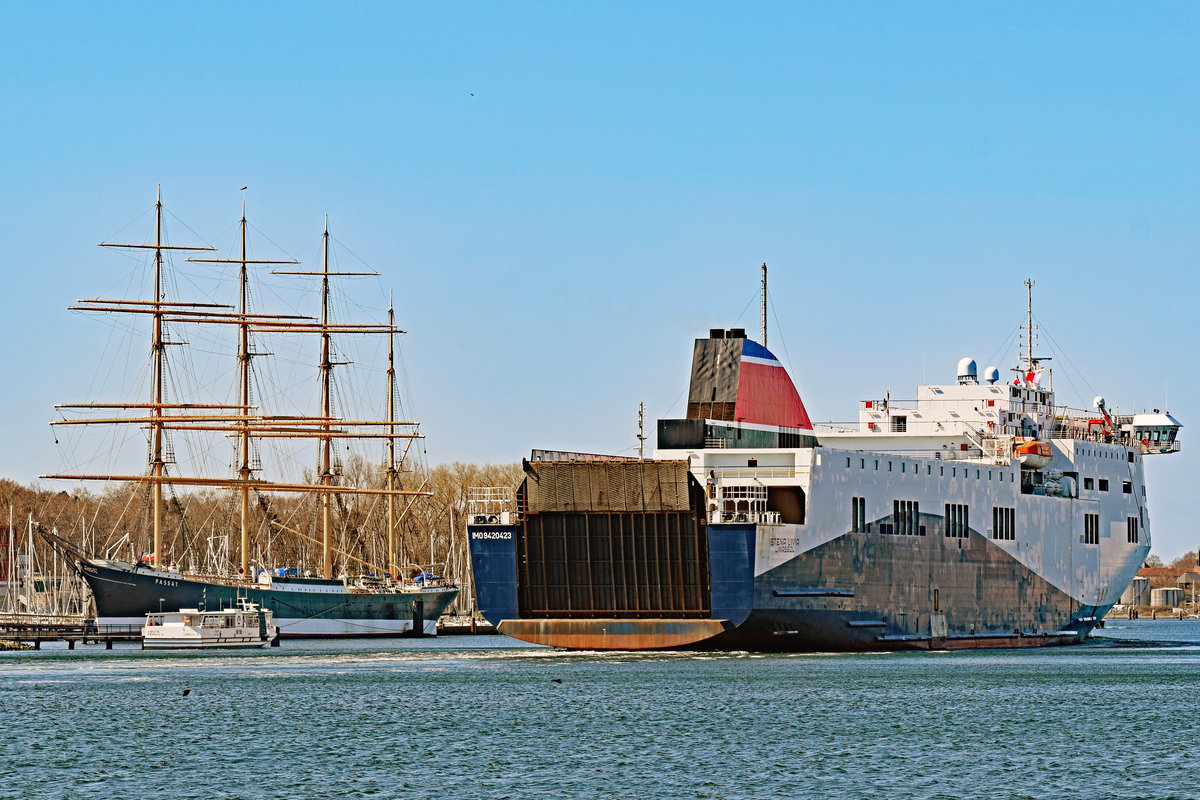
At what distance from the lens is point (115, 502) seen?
15550 cm

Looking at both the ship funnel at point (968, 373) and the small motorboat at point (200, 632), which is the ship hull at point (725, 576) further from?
the small motorboat at point (200, 632)

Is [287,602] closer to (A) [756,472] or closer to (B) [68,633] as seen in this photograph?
(B) [68,633]

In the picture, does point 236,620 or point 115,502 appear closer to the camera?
point 236,620

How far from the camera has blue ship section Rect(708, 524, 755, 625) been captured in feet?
201

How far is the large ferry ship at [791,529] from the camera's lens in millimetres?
62000

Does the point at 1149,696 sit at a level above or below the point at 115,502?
below

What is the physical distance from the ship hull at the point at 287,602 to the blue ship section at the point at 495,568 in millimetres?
38304

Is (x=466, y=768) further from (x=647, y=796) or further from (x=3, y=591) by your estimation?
(x=3, y=591)

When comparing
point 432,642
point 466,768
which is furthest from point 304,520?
point 466,768

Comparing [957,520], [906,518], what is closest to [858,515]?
[906,518]

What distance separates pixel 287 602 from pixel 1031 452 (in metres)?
46.8

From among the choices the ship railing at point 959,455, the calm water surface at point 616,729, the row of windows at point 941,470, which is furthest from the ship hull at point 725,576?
the ship railing at point 959,455

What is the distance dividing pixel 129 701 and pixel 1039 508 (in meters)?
38.8

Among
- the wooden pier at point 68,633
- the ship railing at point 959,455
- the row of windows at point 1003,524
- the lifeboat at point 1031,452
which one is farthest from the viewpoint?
the wooden pier at point 68,633
